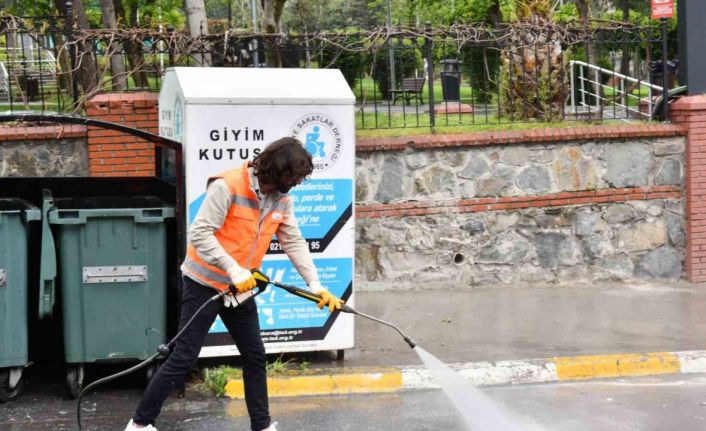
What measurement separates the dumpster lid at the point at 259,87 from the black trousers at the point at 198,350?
5.65 feet

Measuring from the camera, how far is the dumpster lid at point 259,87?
6.47m

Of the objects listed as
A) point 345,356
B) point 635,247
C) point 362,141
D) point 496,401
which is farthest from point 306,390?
point 635,247

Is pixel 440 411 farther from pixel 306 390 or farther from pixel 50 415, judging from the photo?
pixel 50 415

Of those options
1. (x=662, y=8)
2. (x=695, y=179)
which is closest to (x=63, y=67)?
(x=662, y=8)

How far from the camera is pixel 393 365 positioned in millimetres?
6953

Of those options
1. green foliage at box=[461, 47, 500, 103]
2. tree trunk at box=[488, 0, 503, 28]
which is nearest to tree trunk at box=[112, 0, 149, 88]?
green foliage at box=[461, 47, 500, 103]

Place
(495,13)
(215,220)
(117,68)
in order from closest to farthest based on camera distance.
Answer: (215,220) → (117,68) → (495,13)

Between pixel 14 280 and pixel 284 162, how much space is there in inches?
89.6

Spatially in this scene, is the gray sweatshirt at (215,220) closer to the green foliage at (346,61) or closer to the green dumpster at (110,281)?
the green dumpster at (110,281)

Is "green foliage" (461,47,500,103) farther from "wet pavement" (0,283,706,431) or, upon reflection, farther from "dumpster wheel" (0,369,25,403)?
"dumpster wheel" (0,369,25,403)

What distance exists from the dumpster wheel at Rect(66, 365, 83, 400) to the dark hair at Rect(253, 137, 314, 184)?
7.45ft

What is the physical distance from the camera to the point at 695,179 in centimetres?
990

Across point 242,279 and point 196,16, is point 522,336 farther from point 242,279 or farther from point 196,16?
point 196,16

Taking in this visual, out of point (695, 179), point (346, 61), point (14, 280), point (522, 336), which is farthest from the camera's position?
point (346, 61)
